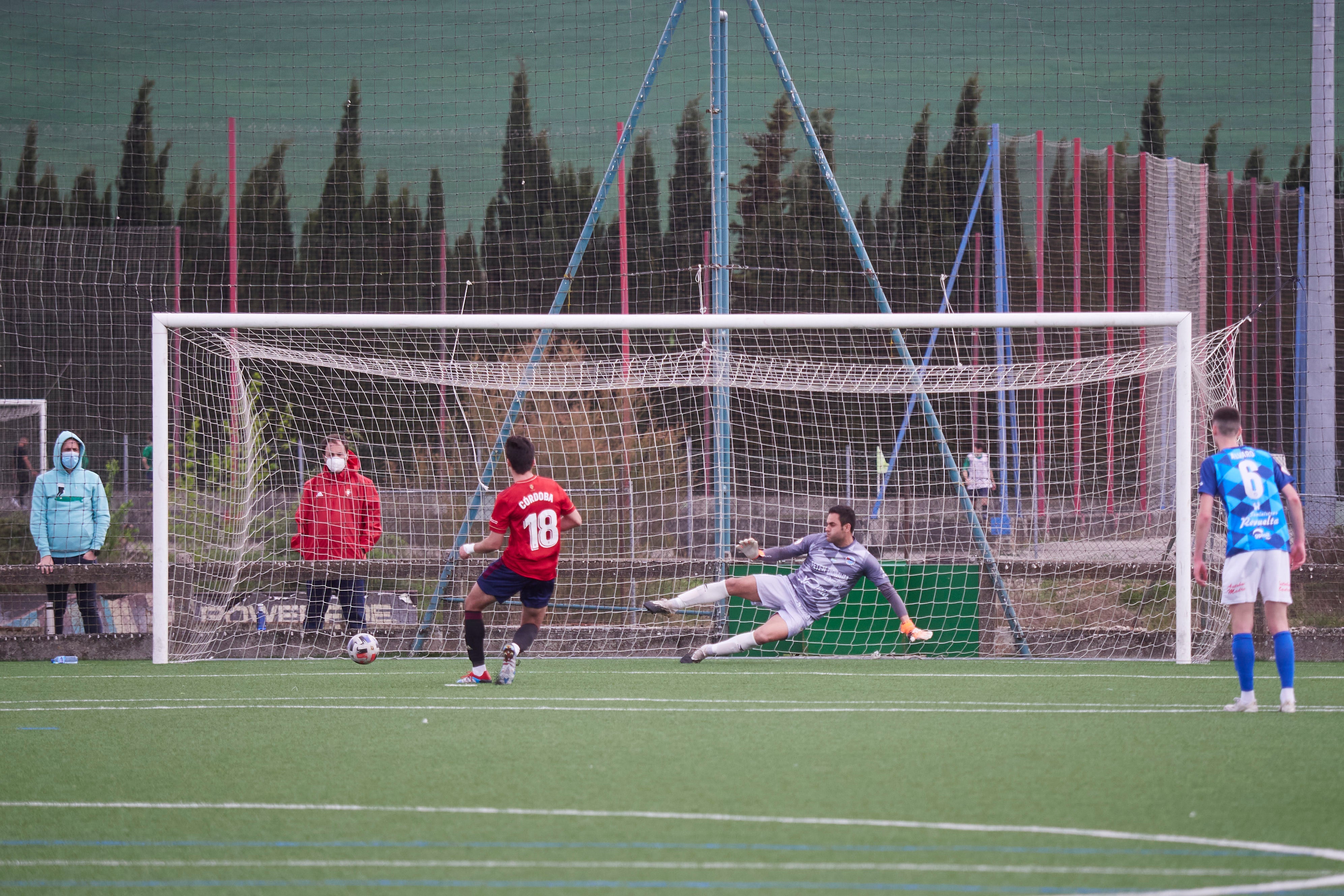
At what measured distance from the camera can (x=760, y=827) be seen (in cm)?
468

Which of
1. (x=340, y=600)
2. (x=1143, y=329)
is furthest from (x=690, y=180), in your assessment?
(x=340, y=600)

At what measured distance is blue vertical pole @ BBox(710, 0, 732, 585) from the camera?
11.5 meters

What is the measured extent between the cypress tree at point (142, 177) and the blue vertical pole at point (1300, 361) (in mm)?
15273

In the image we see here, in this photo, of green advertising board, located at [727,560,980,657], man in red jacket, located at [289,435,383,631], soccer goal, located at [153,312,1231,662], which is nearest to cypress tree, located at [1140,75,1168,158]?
soccer goal, located at [153,312,1231,662]

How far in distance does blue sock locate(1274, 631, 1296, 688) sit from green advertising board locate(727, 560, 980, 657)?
3.78 meters

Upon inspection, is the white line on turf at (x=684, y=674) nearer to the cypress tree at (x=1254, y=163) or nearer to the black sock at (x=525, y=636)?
the black sock at (x=525, y=636)

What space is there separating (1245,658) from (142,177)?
20.5m

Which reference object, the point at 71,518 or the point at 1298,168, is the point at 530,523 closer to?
the point at 71,518

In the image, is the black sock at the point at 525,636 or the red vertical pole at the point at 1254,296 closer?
the black sock at the point at 525,636

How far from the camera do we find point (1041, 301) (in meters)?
19.7

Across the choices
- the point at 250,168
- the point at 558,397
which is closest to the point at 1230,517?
the point at 558,397

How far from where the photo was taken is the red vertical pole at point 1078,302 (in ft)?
42.5

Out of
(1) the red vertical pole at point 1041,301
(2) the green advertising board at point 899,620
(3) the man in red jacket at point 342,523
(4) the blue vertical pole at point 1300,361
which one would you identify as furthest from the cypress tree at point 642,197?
(2) the green advertising board at point 899,620

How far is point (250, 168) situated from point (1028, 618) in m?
15.5
